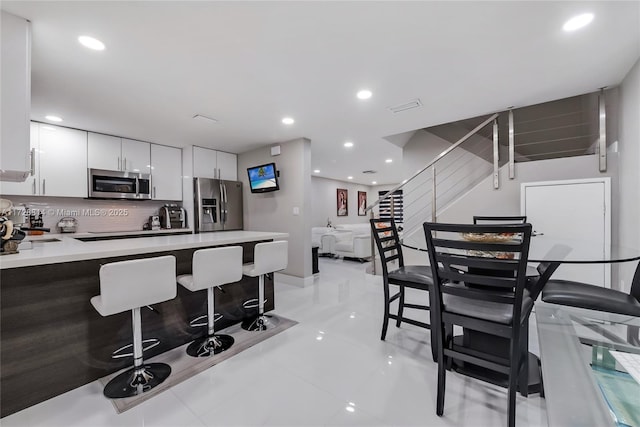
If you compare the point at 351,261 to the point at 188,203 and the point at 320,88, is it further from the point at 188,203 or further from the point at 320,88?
the point at 320,88

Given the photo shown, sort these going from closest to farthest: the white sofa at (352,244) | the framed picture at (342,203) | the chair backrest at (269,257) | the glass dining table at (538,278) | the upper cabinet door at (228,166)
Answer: the glass dining table at (538,278) → the chair backrest at (269,257) → the upper cabinet door at (228,166) → the white sofa at (352,244) → the framed picture at (342,203)

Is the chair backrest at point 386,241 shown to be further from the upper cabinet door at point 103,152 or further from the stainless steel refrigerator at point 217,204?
the upper cabinet door at point 103,152

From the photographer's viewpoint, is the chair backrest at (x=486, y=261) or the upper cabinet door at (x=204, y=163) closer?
the chair backrest at (x=486, y=261)

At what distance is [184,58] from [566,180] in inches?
163

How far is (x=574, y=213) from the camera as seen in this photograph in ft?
9.70

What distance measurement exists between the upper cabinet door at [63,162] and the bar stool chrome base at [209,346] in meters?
A: 3.10

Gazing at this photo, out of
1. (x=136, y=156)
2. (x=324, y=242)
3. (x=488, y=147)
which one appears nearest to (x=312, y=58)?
(x=136, y=156)

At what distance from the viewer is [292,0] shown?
1.53m

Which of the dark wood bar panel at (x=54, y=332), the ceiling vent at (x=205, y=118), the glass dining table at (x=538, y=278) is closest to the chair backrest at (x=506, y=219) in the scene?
the glass dining table at (x=538, y=278)

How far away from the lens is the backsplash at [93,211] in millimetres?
3654

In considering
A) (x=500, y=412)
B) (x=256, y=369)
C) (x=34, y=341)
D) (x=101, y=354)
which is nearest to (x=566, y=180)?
(x=500, y=412)

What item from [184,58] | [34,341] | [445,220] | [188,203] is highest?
[184,58]

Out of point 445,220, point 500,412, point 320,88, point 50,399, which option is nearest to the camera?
point 500,412

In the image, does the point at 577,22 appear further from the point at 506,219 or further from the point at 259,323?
the point at 259,323
